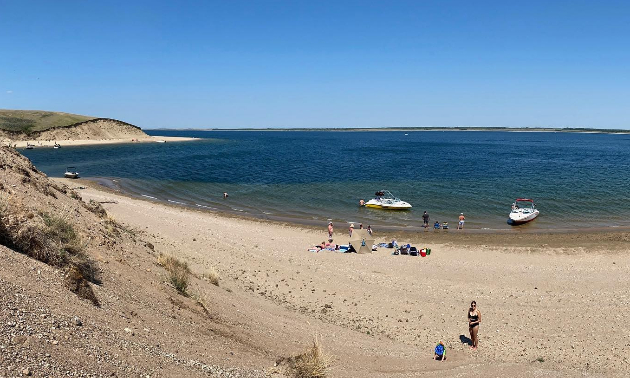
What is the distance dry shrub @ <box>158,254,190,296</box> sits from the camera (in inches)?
497

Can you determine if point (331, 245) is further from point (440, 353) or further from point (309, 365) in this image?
point (309, 365)

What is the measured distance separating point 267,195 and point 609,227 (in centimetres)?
3136

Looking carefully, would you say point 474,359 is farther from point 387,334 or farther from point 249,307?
point 249,307

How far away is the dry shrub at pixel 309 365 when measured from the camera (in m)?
9.24

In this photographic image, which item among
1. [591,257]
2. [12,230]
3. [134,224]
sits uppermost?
[12,230]

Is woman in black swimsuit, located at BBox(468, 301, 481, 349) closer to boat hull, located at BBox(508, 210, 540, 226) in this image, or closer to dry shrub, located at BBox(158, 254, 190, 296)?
dry shrub, located at BBox(158, 254, 190, 296)

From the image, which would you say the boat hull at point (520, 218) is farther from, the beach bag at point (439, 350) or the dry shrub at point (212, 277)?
the dry shrub at point (212, 277)

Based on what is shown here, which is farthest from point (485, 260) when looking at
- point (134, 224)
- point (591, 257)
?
point (134, 224)

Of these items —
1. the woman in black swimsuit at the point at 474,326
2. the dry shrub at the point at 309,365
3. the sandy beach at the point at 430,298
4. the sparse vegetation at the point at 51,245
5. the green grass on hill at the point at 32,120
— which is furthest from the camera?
the green grass on hill at the point at 32,120

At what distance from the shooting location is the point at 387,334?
1372cm

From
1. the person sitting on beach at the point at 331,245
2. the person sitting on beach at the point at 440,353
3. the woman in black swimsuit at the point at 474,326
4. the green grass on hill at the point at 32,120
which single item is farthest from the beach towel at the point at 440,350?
the green grass on hill at the point at 32,120

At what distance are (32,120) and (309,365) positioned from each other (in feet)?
514

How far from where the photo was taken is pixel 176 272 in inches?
533

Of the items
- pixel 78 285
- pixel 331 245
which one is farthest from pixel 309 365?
pixel 331 245
